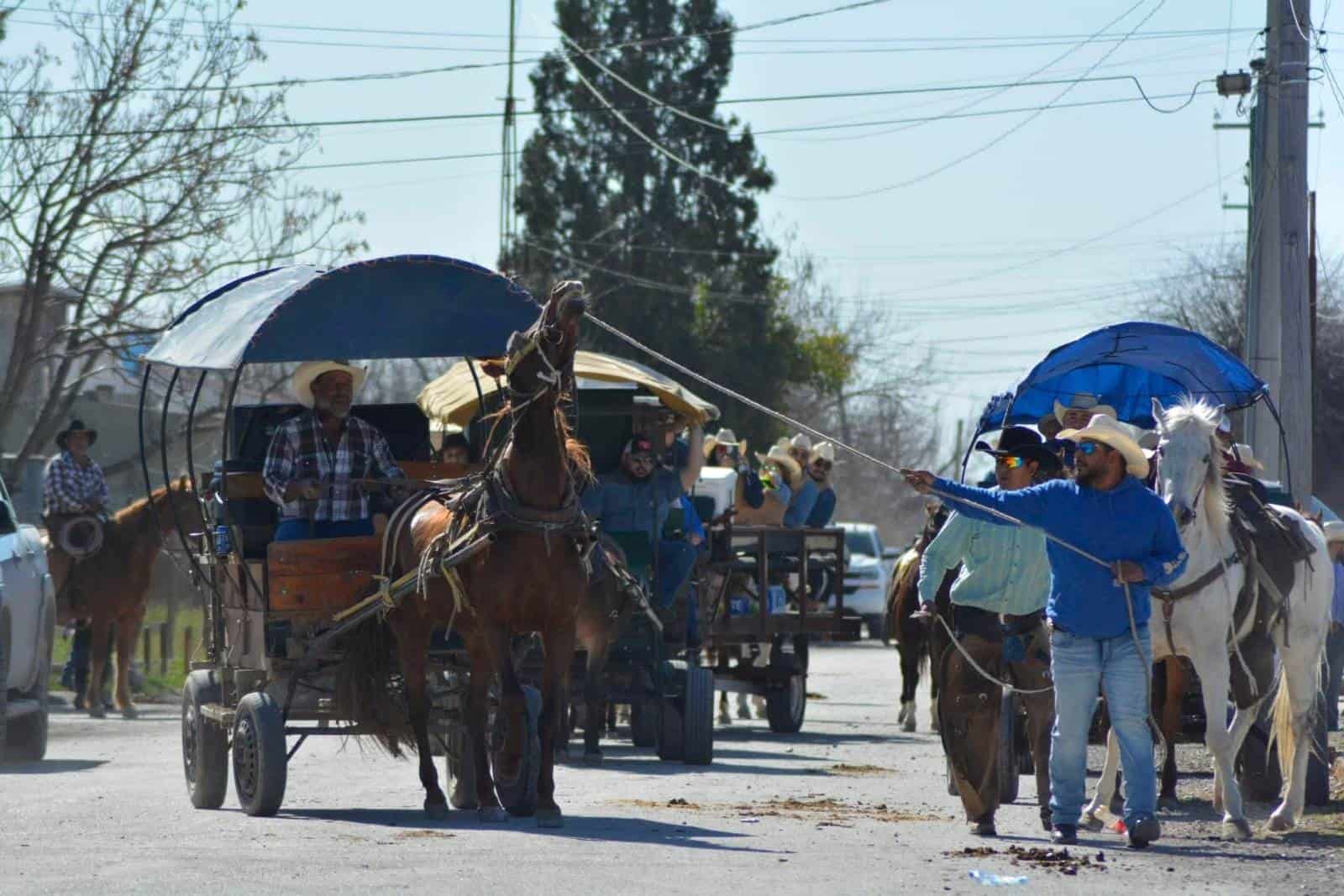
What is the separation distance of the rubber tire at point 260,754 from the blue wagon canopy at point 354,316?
1.80 metres

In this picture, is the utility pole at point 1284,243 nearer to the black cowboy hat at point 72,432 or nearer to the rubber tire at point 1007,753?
the rubber tire at point 1007,753

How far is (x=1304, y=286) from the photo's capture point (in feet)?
62.7

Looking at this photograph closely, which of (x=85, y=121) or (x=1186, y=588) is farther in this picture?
(x=85, y=121)

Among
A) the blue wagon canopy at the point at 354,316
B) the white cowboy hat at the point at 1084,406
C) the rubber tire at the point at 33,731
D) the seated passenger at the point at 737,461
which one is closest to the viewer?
the blue wagon canopy at the point at 354,316

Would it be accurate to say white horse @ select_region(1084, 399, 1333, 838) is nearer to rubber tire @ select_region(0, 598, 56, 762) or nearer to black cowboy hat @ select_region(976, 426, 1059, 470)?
black cowboy hat @ select_region(976, 426, 1059, 470)

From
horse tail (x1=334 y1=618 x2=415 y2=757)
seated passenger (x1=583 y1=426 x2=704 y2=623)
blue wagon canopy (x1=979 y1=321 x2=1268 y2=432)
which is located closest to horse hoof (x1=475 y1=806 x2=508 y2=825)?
horse tail (x1=334 y1=618 x2=415 y2=757)

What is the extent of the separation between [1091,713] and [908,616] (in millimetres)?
7892

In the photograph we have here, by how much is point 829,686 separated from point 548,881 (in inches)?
796

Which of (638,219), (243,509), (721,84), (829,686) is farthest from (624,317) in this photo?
(243,509)

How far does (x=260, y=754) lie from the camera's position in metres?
11.8

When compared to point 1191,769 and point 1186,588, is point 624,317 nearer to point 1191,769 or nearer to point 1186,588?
point 1191,769

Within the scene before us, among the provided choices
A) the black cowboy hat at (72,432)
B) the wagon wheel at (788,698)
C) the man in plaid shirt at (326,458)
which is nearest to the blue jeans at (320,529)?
the man in plaid shirt at (326,458)

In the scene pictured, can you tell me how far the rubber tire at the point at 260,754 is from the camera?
38.9 ft

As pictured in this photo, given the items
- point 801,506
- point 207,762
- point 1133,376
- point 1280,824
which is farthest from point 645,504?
point 1280,824
